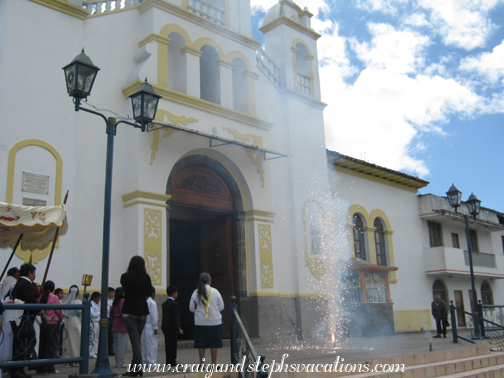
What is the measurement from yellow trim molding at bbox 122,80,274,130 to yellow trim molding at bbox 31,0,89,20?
1940 mm

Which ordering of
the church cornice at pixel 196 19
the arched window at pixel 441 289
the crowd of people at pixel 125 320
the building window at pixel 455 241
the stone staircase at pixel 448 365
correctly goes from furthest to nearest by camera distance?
the building window at pixel 455 241 < the arched window at pixel 441 289 < the church cornice at pixel 196 19 < the stone staircase at pixel 448 365 < the crowd of people at pixel 125 320

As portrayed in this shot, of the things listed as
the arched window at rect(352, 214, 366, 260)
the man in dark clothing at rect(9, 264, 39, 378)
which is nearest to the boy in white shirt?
the man in dark clothing at rect(9, 264, 39, 378)

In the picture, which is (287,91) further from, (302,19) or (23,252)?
(23,252)

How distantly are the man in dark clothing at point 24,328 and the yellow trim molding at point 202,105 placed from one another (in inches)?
232

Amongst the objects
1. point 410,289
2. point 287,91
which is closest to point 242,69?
point 287,91

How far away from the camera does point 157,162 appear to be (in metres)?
12.2

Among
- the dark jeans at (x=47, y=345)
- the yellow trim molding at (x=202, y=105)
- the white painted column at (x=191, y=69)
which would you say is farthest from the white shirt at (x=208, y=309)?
the white painted column at (x=191, y=69)

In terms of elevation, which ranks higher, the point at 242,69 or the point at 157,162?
the point at 242,69

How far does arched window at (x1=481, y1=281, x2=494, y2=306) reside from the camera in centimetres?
2667

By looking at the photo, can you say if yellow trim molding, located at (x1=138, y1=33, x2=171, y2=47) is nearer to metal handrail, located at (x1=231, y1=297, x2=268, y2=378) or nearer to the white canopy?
the white canopy

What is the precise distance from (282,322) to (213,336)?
6.82m

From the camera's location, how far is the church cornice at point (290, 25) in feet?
55.9

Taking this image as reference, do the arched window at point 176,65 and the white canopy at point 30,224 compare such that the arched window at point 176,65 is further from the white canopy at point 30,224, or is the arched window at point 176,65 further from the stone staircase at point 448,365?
the stone staircase at point 448,365

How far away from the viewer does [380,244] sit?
21.0 meters
